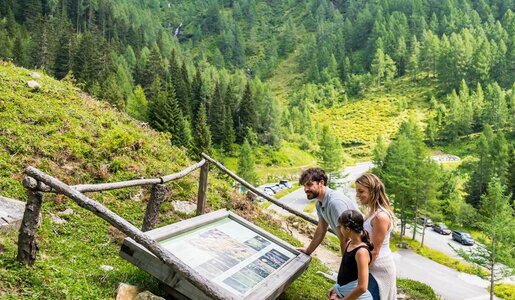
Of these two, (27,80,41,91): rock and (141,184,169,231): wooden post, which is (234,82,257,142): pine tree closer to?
(27,80,41,91): rock

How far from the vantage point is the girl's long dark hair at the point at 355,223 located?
4250 mm

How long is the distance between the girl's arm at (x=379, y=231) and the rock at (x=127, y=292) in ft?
10.4

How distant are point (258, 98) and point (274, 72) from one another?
8866 cm

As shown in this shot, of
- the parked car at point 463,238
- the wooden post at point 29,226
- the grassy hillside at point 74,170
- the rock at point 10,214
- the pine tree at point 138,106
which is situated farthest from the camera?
the pine tree at point 138,106

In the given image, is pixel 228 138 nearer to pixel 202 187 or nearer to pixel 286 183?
pixel 286 183

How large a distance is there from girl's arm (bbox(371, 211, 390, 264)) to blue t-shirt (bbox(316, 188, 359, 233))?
0.63 m

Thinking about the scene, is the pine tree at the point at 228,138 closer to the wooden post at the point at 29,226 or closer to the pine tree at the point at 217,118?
the pine tree at the point at 217,118

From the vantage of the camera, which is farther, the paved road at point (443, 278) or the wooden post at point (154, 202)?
the paved road at point (443, 278)

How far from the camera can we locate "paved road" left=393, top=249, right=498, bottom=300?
33938 millimetres

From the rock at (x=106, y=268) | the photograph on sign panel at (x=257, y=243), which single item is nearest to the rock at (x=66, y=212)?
the rock at (x=106, y=268)

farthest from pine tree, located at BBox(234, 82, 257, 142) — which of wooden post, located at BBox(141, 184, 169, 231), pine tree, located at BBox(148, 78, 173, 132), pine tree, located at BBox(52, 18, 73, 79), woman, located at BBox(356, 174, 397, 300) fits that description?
woman, located at BBox(356, 174, 397, 300)

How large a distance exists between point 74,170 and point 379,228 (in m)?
8.20

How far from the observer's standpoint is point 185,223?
597cm

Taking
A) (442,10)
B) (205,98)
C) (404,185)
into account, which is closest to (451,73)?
(442,10)
